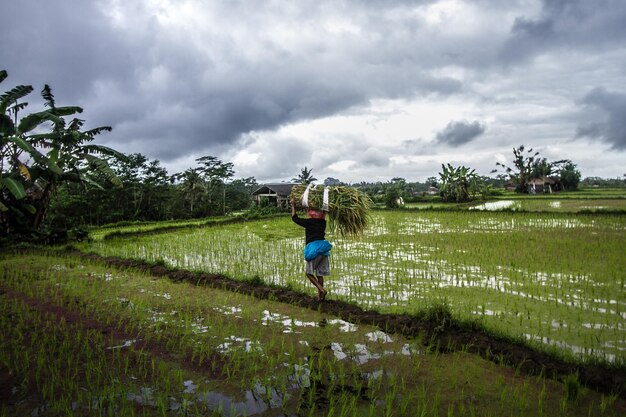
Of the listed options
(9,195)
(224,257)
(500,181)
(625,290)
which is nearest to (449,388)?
(625,290)

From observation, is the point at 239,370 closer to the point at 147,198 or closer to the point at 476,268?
the point at 476,268

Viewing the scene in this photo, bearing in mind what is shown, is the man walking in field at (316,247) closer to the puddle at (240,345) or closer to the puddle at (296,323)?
the puddle at (296,323)

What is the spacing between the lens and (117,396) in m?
3.06

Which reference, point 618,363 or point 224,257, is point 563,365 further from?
point 224,257

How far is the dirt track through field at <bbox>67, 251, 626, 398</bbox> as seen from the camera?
11.0 ft

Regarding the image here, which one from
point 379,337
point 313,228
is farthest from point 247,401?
point 313,228

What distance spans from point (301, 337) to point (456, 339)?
1641 millimetres

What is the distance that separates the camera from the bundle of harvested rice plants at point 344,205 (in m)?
5.69

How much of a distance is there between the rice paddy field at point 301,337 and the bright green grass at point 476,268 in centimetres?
4

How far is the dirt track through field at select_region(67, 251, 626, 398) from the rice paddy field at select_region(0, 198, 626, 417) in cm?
6

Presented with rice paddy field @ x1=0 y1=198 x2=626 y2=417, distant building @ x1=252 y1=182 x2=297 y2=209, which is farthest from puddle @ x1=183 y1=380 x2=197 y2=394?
distant building @ x1=252 y1=182 x2=297 y2=209

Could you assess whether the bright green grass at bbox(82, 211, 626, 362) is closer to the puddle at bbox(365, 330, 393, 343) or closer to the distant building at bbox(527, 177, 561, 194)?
the puddle at bbox(365, 330, 393, 343)

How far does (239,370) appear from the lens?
3.54 meters

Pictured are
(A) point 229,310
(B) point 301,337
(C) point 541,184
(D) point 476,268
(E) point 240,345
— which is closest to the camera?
(E) point 240,345
